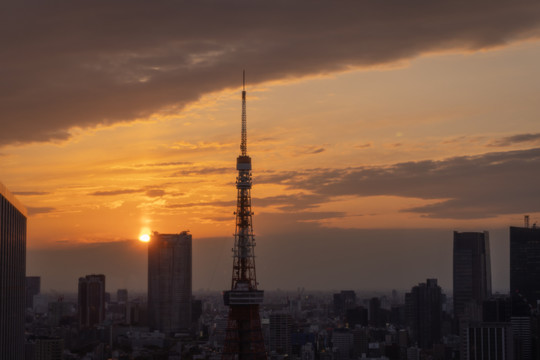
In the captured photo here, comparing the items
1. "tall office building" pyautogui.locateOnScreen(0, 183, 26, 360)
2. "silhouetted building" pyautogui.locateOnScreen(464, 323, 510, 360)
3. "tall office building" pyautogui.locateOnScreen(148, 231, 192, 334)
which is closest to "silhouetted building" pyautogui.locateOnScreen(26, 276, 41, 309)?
"tall office building" pyautogui.locateOnScreen(148, 231, 192, 334)

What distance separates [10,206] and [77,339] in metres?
75.4

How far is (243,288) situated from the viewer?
125 ft

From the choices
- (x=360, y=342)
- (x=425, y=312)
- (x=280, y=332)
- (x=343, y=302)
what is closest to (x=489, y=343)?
(x=360, y=342)

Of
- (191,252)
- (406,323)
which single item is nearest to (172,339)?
(191,252)

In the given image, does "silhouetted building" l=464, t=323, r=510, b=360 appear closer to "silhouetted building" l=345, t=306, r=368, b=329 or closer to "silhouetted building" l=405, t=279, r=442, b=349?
"silhouetted building" l=405, t=279, r=442, b=349

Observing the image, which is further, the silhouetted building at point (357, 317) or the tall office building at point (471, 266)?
the tall office building at point (471, 266)

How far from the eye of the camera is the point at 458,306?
131 meters

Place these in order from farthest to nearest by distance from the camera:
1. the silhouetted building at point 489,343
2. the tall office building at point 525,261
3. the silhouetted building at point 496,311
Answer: the tall office building at point 525,261
the silhouetted building at point 496,311
the silhouetted building at point 489,343

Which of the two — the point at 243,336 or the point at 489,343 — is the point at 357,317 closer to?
the point at 489,343

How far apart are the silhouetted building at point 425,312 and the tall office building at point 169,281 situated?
35.4 meters

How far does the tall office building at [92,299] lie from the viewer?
13138 centimetres

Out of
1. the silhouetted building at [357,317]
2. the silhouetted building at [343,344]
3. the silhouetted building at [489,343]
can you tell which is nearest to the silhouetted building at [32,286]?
the silhouetted building at [357,317]

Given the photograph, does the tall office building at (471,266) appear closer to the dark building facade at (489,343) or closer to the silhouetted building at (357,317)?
the silhouetted building at (357,317)

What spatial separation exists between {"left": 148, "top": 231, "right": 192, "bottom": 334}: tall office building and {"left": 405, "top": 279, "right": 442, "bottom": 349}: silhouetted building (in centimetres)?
3537
